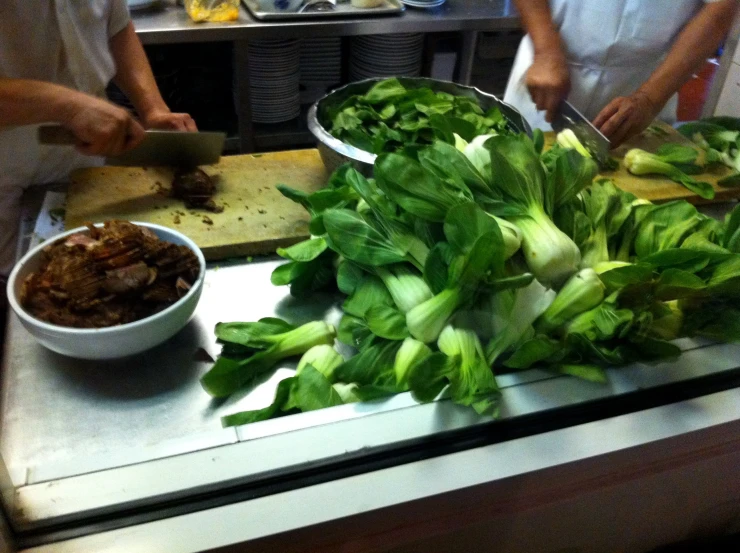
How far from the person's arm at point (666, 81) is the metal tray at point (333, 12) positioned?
1192 mm

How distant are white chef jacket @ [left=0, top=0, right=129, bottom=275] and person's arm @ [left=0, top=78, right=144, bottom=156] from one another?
0.35ft

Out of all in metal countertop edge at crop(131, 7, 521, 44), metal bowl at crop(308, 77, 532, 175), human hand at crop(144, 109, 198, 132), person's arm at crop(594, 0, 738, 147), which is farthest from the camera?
metal countertop edge at crop(131, 7, 521, 44)

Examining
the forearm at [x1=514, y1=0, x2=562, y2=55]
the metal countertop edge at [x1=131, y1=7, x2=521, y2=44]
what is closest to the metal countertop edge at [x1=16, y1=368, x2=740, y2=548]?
the forearm at [x1=514, y1=0, x2=562, y2=55]

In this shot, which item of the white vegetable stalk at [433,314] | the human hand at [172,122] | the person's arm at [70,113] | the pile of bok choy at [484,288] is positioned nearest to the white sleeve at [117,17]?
the human hand at [172,122]

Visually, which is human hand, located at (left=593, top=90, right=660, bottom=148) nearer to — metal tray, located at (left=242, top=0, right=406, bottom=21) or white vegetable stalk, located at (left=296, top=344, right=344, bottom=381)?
white vegetable stalk, located at (left=296, top=344, right=344, bottom=381)

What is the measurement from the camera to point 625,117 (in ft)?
4.24

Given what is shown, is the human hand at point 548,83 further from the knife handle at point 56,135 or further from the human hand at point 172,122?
the knife handle at point 56,135

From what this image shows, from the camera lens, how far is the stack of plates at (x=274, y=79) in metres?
2.26

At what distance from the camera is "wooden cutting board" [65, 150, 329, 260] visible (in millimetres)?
1047

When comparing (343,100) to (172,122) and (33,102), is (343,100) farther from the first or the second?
(33,102)

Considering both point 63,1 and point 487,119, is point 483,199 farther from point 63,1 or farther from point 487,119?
point 63,1

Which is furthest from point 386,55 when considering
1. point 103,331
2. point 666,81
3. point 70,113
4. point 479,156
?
point 103,331

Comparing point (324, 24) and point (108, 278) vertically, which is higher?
point (108, 278)

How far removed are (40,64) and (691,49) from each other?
1.28m
